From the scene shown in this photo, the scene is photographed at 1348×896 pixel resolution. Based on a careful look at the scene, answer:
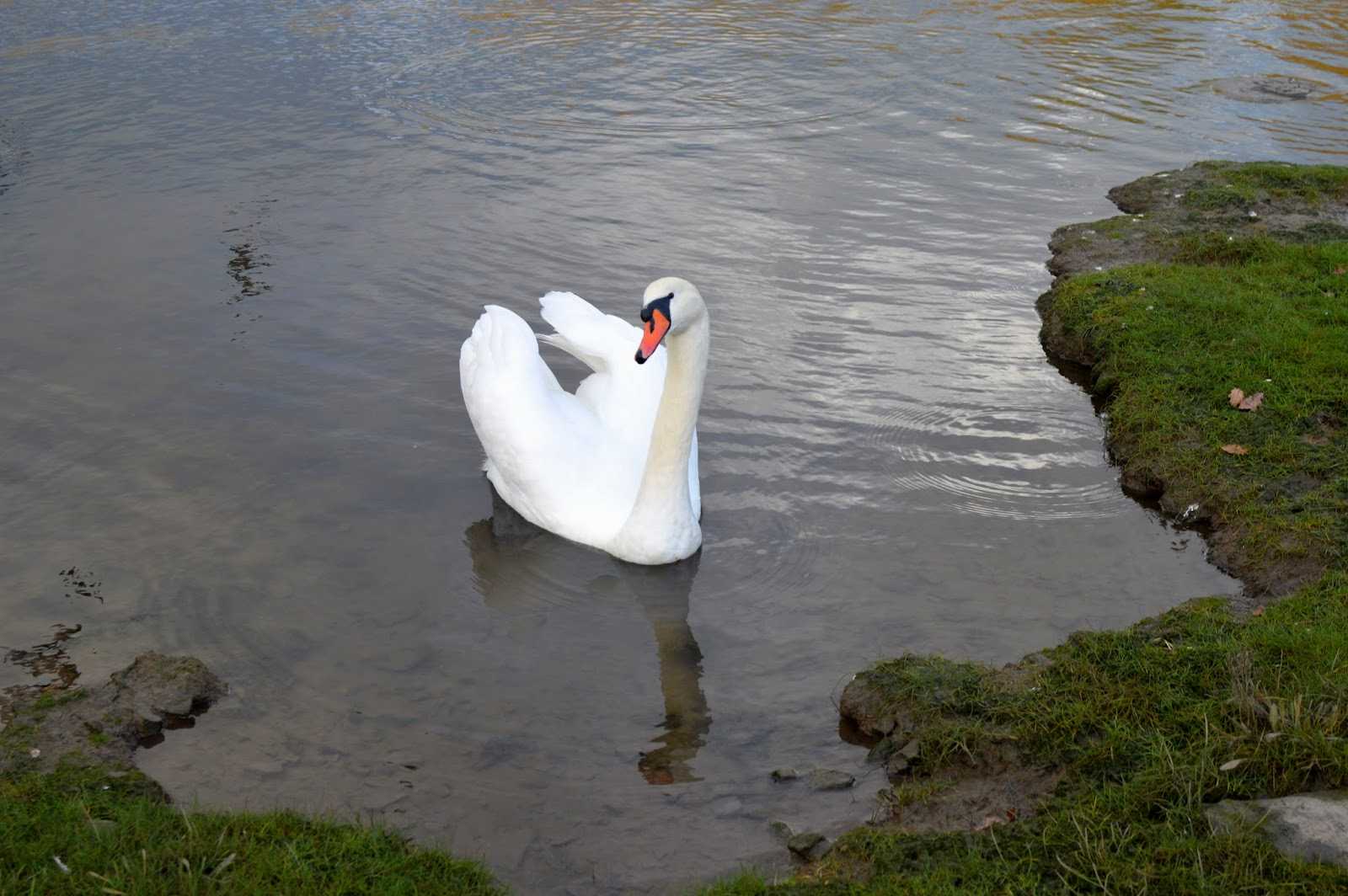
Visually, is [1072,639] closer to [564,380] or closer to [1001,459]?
[1001,459]

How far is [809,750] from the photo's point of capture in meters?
5.12

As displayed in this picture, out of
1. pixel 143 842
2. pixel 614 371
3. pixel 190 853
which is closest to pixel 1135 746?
pixel 190 853

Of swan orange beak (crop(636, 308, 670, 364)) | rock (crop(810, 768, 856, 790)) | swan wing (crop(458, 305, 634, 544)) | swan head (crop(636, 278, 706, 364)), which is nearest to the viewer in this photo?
rock (crop(810, 768, 856, 790))

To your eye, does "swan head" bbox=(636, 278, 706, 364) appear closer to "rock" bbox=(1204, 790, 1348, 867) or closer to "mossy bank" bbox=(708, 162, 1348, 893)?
"mossy bank" bbox=(708, 162, 1348, 893)

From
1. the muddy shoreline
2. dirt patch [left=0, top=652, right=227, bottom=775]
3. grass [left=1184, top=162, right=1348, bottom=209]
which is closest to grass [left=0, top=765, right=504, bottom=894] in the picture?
dirt patch [left=0, top=652, right=227, bottom=775]

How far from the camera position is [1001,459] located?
7.59 metres

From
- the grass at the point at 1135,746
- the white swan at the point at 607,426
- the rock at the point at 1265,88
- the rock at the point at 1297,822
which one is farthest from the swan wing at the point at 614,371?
the rock at the point at 1265,88

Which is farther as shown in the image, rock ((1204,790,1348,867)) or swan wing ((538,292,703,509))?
swan wing ((538,292,703,509))

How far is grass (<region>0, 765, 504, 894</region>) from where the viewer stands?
373 cm

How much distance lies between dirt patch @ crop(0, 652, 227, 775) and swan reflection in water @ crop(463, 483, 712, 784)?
1.49 metres

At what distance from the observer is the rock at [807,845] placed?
14.3ft

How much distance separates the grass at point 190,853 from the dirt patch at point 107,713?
315 millimetres

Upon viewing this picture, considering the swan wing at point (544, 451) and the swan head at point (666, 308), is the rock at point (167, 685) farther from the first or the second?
the swan head at point (666, 308)

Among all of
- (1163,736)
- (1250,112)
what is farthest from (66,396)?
(1250,112)
